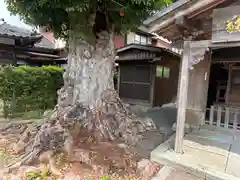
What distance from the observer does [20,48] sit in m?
11.2

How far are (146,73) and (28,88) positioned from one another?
17.6 feet

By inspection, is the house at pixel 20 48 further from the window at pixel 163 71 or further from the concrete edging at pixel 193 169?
the concrete edging at pixel 193 169

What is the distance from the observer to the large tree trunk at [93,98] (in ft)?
15.4

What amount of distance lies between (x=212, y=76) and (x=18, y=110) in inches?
291

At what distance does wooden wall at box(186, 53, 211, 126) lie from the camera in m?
5.50

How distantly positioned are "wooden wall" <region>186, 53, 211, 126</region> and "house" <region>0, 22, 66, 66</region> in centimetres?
875

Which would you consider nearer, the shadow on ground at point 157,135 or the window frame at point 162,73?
the shadow on ground at point 157,135

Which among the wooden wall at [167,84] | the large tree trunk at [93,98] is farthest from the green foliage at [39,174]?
the wooden wall at [167,84]

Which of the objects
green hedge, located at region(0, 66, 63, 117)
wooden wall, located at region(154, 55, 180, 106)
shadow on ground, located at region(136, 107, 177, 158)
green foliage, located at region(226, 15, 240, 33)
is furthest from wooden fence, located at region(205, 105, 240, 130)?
green hedge, located at region(0, 66, 63, 117)

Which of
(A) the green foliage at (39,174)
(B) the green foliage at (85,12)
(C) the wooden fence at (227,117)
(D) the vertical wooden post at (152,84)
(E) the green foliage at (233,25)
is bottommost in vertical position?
(A) the green foliage at (39,174)

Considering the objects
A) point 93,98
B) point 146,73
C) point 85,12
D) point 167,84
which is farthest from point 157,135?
point 167,84

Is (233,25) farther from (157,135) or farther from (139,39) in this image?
(139,39)

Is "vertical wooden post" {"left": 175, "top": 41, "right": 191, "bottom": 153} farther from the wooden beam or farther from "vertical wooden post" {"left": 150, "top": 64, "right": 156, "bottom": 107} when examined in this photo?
"vertical wooden post" {"left": 150, "top": 64, "right": 156, "bottom": 107}

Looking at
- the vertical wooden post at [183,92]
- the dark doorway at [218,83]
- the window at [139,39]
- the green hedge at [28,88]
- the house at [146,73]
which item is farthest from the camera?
the window at [139,39]
